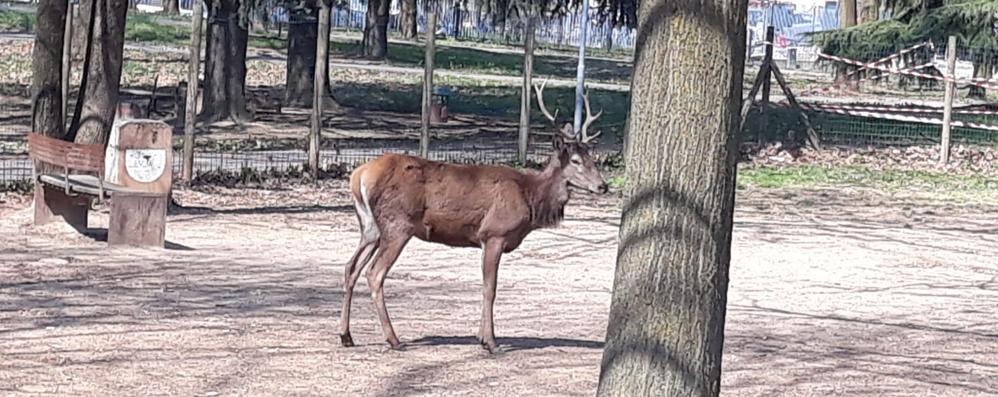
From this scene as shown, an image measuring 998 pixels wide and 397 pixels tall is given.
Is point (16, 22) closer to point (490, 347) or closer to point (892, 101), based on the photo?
point (892, 101)

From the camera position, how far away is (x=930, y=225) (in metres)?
16.8

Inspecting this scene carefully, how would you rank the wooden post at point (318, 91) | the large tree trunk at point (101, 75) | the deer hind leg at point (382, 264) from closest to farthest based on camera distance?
the deer hind leg at point (382, 264)
the large tree trunk at point (101, 75)
the wooden post at point (318, 91)

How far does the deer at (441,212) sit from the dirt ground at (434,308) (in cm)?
33

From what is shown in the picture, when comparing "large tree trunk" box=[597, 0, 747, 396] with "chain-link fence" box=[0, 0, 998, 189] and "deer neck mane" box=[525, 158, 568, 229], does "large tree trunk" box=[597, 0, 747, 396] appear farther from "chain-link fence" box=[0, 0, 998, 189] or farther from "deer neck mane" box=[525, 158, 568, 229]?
"chain-link fence" box=[0, 0, 998, 189]

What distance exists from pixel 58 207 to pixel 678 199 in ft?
31.0

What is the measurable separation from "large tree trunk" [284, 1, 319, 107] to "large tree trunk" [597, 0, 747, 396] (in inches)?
849

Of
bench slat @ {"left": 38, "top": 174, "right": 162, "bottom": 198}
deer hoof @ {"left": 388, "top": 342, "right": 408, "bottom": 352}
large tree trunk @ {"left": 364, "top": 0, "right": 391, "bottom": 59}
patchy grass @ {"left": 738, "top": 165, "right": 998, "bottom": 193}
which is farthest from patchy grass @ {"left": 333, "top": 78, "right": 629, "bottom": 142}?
deer hoof @ {"left": 388, "top": 342, "right": 408, "bottom": 352}

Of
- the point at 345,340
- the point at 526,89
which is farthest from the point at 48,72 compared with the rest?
the point at 345,340

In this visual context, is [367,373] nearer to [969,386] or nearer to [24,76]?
[969,386]

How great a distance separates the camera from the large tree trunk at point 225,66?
78.0 ft

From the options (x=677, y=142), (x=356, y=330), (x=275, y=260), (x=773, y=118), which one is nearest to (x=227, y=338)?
(x=356, y=330)

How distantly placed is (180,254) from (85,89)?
3144 mm

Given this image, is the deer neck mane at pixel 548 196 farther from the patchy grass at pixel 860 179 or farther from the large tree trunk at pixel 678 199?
the patchy grass at pixel 860 179

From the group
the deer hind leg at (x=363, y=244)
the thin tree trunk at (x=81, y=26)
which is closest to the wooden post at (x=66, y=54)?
the thin tree trunk at (x=81, y=26)
